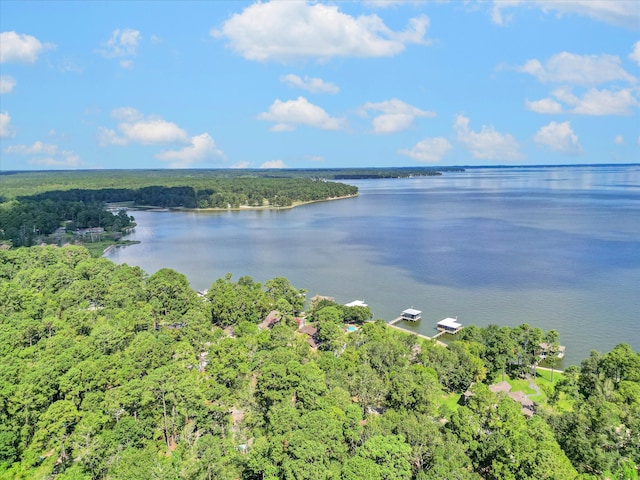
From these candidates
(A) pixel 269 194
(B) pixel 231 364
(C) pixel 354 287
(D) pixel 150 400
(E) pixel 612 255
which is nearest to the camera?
(D) pixel 150 400

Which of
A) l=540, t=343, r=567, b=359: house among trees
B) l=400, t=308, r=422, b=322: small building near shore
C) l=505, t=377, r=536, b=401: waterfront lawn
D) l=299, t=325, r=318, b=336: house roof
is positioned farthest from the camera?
l=400, t=308, r=422, b=322: small building near shore

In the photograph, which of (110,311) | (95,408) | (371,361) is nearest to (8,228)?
(110,311)

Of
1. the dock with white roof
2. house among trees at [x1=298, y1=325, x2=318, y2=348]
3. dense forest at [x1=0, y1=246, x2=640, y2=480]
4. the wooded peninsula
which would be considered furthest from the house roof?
the dock with white roof

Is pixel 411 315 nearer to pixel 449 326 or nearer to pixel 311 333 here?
pixel 449 326

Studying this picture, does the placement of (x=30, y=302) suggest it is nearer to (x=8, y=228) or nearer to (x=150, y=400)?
(x=150, y=400)

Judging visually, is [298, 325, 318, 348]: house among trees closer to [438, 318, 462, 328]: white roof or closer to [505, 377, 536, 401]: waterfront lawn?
[438, 318, 462, 328]: white roof

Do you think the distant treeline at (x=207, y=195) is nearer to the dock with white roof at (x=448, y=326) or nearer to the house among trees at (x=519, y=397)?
the dock with white roof at (x=448, y=326)
